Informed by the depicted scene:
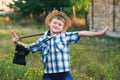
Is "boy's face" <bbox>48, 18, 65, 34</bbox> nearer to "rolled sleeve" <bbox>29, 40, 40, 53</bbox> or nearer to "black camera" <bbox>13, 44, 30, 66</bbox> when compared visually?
"rolled sleeve" <bbox>29, 40, 40, 53</bbox>

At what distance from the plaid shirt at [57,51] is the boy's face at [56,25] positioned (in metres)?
0.06

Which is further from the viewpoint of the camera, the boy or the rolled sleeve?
the rolled sleeve

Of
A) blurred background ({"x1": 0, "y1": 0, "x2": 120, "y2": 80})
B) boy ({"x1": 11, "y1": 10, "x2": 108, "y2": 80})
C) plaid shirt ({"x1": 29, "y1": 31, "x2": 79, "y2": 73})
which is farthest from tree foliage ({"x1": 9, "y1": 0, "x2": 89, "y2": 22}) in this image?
plaid shirt ({"x1": 29, "y1": 31, "x2": 79, "y2": 73})

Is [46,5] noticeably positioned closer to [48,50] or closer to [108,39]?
[108,39]

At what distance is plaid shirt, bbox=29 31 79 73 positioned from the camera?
17.9ft

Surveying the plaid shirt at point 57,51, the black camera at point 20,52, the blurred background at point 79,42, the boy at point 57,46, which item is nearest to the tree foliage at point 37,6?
the blurred background at point 79,42

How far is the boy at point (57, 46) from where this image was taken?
5.45 metres

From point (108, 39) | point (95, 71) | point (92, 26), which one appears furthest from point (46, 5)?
point (95, 71)

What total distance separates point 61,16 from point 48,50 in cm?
54

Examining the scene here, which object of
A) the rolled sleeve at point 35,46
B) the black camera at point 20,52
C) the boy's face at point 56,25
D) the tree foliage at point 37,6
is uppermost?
the boy's face at point 56,25

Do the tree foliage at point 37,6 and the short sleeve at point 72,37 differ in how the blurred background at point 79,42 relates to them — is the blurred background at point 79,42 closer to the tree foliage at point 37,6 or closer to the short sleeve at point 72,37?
the tree foliage at point 37,6

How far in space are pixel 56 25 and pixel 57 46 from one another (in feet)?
1.04

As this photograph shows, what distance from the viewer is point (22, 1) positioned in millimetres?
40906

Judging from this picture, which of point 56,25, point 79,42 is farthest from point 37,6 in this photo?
point 56,25
